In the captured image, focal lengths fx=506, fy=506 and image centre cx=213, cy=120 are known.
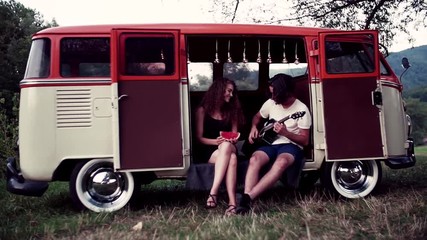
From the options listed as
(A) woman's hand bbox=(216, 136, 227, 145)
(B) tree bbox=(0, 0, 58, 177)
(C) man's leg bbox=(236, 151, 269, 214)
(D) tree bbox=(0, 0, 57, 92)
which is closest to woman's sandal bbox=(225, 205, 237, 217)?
(C) man's leg bbox=(236, 151, 269, 214)

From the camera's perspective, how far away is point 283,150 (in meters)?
5.53

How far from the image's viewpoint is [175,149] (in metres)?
5.24

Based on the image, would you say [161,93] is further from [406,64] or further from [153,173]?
[406,64]

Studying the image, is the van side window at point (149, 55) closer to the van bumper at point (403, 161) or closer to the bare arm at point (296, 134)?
the bare arm at point (296, 134)

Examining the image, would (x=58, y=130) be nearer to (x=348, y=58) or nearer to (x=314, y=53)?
(x=314, y=53)

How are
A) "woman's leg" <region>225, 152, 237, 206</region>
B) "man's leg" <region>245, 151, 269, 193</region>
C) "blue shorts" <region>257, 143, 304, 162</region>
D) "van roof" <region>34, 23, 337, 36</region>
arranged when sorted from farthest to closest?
"blue shorts" <region>257, 143, 304, 162</region> → "van roof" <region>34, 23, 337, 36</region> → "man's leg" <region>245, 151, 269, 193</region> → "woman's leg" <region>225, 152, 237, 206</region>

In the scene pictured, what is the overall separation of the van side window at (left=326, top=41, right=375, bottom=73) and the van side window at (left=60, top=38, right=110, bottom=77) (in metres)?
2.44

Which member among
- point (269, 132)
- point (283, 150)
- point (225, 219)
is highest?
point (269, 132)

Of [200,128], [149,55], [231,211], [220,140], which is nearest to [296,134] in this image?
[220,140]

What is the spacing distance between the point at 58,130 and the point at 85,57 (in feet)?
2.69

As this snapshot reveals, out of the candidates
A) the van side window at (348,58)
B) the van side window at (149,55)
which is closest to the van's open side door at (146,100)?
the van side window at (149,55)

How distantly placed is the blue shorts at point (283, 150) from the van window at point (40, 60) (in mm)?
2451

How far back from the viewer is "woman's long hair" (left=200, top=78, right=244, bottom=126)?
568 cm

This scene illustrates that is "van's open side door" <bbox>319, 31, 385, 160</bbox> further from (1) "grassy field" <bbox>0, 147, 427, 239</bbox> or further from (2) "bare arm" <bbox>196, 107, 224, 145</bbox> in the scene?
(2) "bare arm" <bbox>196, 107, 224, 145</bbox>
